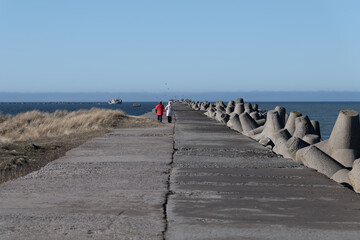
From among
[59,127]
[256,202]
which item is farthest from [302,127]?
[59,127]

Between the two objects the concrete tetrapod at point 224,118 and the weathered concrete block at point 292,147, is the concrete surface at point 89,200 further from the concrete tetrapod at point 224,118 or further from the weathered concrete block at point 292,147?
the concrete tetrapod at point 224,118

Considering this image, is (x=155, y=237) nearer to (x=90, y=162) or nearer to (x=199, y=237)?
(x=199, y=237)

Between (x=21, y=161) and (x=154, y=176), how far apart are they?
4.11 m

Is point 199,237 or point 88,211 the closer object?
point 199,237

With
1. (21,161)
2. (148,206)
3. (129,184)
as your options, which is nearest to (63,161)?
(21,161)

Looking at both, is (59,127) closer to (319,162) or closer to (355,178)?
(319,162)

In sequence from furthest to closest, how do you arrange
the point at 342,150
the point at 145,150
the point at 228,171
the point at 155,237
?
1. the point at 145,150
2. the point at 342,150
3. the point at 228,171
4. the point at 155,237

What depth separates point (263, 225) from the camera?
5004 mm

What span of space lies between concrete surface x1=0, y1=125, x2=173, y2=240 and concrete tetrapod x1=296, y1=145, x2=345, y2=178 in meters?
2.26

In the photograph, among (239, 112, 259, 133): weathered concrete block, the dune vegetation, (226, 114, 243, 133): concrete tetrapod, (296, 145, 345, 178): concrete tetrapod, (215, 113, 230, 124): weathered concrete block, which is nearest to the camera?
(296, 145, 345, 178): concrete tetrapod

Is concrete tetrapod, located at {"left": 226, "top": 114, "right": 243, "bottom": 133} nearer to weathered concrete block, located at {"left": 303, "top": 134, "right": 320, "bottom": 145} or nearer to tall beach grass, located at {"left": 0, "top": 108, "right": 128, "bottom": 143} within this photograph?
tall beach grass, located at {"left": 0, "top": 108, "right": 128, "bottom": 143}

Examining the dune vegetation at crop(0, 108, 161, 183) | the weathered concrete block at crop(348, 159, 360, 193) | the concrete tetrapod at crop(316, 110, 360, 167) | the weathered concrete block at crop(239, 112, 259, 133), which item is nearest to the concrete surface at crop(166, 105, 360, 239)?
the weathered concrete block at crop(348, 159, 360, 193)

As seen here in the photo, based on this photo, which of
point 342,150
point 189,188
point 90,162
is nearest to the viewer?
point 189,188

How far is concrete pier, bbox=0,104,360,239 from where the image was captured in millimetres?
4781
